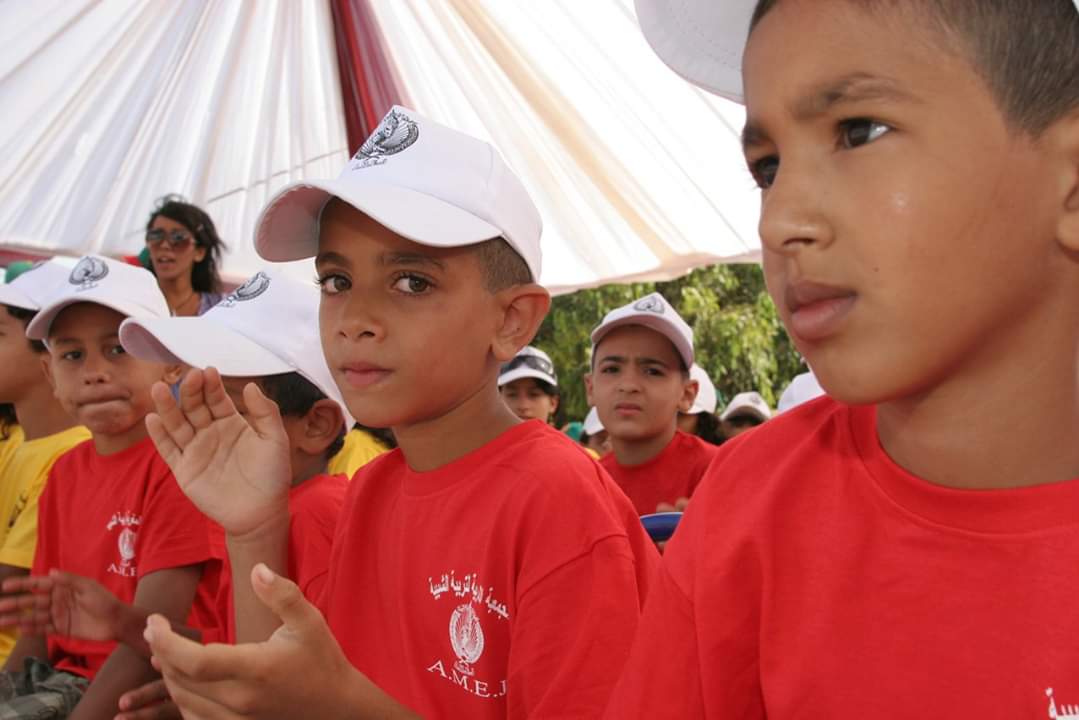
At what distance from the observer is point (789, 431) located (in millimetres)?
1273

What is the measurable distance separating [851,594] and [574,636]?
588 millimetres

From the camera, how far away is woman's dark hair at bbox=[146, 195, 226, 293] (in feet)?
15.7

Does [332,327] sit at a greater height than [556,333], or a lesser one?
lesser

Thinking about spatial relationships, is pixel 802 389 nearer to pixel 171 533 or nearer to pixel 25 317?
pixel 171 533

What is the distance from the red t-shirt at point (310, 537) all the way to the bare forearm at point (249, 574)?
0.06 metres

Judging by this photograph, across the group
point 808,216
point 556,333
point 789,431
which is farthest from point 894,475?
point 556,333

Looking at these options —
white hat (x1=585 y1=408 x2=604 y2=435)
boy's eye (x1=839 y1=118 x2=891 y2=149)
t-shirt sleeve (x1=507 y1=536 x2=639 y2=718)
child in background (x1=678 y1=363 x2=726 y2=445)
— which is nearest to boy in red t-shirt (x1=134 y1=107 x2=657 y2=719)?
t-shirt sleeve (x1=507 y1=536 x2=639 y2=718)

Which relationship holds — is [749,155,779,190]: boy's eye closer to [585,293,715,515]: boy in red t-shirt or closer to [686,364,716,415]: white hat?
[585,293,715,515]: boy in red t-shirt

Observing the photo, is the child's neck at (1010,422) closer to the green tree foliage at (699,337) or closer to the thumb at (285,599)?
the thumb at (285,599)

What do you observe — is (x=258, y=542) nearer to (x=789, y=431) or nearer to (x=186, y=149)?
(x=789, y=431)

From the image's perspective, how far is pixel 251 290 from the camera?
2.82m

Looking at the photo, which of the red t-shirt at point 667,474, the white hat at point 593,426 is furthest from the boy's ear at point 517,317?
the white hat at point 593,426

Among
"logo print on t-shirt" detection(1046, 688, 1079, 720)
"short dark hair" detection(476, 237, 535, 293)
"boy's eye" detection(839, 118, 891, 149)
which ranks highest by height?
"short dark hair" detection(476, 237, 535, 293)

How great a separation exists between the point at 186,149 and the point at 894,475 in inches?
190
